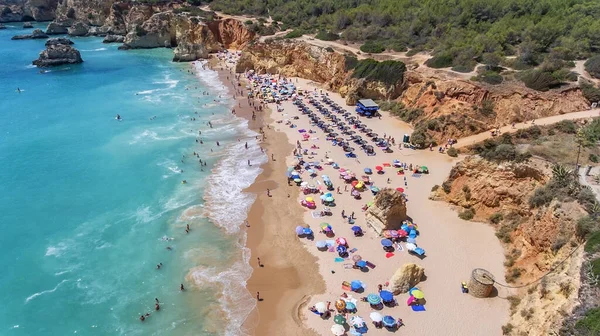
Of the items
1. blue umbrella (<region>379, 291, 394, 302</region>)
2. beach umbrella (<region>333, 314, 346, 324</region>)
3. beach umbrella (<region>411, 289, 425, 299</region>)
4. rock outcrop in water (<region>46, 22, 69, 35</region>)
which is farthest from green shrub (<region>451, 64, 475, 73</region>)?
rock outcrop in water (<region>46, 22, 69, 35</region>)

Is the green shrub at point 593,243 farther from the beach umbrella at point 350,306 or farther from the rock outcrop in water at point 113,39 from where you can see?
the rock outcrop in water at point 113,39

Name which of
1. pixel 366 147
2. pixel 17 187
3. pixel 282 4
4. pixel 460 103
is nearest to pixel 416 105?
pixel 460 103

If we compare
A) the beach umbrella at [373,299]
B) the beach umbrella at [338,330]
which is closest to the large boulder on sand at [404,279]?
the beach umbrella at [373,299]

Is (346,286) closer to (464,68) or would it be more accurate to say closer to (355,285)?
(355,285)

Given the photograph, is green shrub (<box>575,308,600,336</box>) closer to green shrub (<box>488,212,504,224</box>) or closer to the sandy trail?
the sandy trail

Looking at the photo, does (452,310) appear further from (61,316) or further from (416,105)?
(416,105)
